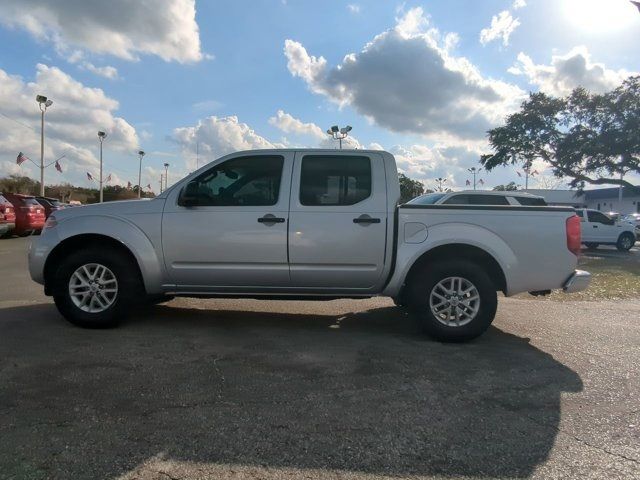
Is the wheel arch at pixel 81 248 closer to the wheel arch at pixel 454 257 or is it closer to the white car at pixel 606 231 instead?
the wheel arch at pixel 454 257

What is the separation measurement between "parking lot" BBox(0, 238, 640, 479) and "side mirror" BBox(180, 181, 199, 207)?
1.43 meters

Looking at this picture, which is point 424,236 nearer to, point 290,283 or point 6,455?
point 290,283

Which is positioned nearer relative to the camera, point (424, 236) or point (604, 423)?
point (604, 423)

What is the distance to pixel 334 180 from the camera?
18.3 ft

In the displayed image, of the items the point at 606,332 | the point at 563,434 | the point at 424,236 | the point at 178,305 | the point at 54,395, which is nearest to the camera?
the point at 563,434

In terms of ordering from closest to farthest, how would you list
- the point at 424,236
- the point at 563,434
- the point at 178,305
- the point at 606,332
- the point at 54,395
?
the point at 563,434, the point at 54,395, the point at 424,236, the point at 606,332, the point at 178,305

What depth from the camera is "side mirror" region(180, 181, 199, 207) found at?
548 cm

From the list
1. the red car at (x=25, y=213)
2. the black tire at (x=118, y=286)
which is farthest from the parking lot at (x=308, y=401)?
the red car at (x=25, y=213)

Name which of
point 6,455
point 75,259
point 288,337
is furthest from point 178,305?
point 6,455

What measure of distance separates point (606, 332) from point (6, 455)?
245 inches

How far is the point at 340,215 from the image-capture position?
17.8 feet

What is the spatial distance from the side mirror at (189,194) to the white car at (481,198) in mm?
8421

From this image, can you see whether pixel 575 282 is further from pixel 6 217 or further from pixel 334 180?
pixel 6 217

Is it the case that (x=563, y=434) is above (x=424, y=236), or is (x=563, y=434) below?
below
